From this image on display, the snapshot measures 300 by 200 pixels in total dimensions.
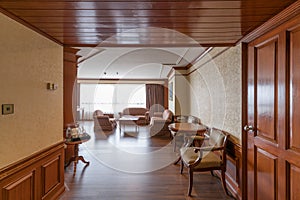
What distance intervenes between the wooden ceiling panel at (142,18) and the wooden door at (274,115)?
0.27m

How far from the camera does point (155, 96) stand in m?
12.2

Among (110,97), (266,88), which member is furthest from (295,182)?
(110,97)

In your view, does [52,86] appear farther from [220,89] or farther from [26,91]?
[220,89]

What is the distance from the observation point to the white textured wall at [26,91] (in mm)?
1865

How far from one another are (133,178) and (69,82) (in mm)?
2234

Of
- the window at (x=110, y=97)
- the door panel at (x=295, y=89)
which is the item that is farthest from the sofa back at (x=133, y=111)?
the door panel at (x=295, y=89)

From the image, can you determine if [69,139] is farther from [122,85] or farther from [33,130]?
[122,85]

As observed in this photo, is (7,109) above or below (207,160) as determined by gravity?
above

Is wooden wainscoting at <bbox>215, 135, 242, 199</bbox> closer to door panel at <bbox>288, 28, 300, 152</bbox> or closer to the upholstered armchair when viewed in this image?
the upholstered armchair

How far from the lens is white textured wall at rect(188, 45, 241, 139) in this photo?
3012mm

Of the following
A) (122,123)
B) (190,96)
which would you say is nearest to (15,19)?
(190,96)

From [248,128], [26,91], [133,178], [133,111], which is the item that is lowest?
[133,178]

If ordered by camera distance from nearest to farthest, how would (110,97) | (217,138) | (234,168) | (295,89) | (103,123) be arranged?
(295,89) < (234,168) < (217,138) < (103,123) < (110,97)

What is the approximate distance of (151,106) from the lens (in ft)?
40.0
